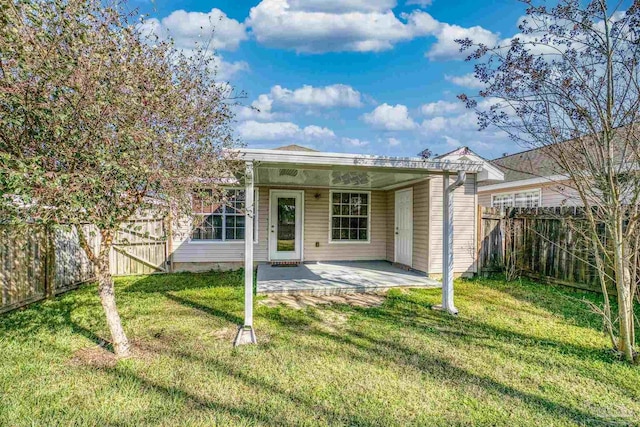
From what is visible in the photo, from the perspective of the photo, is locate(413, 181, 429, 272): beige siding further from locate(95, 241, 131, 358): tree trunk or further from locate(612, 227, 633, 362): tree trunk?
locate(95, 241, 131, 358): tree trunk

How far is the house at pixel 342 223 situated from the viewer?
25.3 feet

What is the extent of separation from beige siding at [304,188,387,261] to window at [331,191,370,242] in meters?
0.18

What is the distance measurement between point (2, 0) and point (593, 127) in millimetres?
5134

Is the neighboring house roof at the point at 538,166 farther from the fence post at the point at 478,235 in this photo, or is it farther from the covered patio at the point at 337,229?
the covered patio at the point at 337,229

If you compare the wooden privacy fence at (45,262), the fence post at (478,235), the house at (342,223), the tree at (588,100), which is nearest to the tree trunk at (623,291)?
the tree at (588,100)

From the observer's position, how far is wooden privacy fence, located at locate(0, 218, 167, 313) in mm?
4957

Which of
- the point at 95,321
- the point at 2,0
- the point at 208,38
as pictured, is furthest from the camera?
the point at 95,321

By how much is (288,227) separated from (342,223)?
1598mm

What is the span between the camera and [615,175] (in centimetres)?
338

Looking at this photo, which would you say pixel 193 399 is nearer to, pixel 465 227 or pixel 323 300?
pixel 323 300

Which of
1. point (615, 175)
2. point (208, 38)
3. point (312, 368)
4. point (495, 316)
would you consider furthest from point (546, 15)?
point (312, 368)

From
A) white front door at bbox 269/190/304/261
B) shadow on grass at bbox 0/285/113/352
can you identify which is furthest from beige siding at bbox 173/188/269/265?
shadow on grass at bbox 0/285/113/352

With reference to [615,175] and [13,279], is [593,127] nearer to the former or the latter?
[615,175]

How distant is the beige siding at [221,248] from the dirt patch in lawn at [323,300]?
3.18 metres
